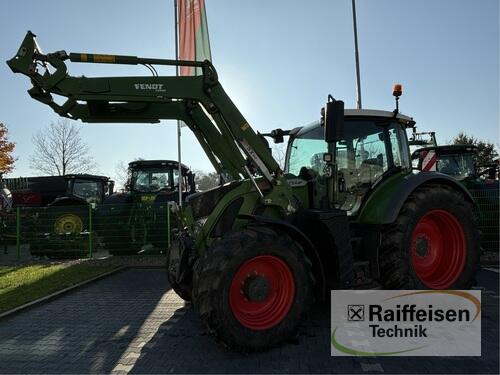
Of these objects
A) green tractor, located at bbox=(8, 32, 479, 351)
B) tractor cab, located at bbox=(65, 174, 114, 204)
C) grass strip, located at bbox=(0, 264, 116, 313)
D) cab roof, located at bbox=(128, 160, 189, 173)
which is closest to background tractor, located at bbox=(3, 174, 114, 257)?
grass strip, located at bbox=(0, 264, 116, 313)

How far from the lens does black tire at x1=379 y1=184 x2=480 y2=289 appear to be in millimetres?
4531

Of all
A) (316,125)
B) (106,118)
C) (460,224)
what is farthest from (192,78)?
(460,224)

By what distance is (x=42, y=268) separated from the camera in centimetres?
844

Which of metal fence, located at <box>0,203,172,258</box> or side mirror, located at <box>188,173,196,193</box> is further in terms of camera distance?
side mirror, located at <box>188,173,196,193</box>

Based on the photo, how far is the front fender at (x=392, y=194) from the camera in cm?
456

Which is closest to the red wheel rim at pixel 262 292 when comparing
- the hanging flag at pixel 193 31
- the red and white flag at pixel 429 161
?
the red and white flag at pixel 429 161

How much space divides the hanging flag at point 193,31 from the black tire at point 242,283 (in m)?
7.05

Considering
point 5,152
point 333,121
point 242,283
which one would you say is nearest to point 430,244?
point 333,121

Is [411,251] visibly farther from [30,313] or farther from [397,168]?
[30,313]

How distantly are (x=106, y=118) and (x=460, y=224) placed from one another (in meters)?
4.46

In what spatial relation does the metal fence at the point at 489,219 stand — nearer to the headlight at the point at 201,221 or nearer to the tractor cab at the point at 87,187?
the headlight at the point at 201,221

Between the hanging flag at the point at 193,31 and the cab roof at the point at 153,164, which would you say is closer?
the hanging flag at the point at 193,31

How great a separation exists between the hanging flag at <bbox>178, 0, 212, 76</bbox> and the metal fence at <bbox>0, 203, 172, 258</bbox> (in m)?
3.87

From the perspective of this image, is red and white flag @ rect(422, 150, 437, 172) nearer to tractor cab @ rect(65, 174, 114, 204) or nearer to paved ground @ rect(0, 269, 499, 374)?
paved ground @ rect(0, 269, 499, 374)
